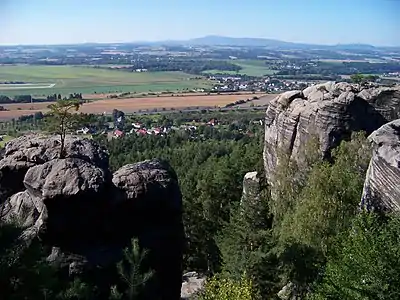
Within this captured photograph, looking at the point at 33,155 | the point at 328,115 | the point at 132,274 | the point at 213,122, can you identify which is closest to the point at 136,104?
the point at 213,122

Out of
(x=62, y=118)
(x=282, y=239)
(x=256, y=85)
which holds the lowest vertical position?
(x=256, y=85)

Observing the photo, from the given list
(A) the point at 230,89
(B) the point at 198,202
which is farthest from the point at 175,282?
(A) the point at 230,89

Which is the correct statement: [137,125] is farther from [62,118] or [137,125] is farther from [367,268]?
[367,268]

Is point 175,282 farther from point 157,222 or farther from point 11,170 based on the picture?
point 11,170

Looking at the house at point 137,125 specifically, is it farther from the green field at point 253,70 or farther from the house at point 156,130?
the green field at point 253,70

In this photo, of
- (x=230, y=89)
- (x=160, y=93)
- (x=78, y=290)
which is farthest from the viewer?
(x=230, y=89)
